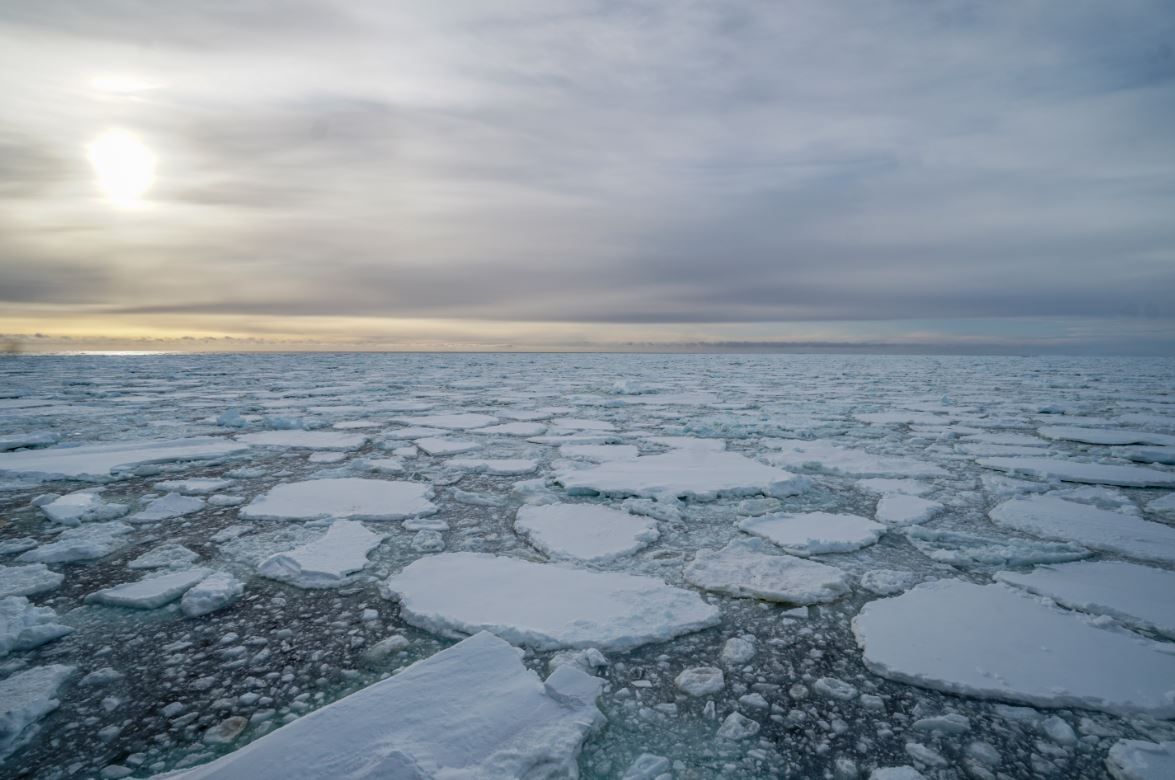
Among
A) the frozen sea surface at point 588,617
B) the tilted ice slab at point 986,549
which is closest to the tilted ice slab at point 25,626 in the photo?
the frozen sea surface at point 588,617

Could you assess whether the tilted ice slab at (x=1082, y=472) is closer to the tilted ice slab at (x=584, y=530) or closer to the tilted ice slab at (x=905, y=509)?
the tilted ice slab at (x=905, y=509)

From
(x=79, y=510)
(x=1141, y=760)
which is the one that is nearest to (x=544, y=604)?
(x=1141, y=760)

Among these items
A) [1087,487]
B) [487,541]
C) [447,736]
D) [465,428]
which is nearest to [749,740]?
[447,736]

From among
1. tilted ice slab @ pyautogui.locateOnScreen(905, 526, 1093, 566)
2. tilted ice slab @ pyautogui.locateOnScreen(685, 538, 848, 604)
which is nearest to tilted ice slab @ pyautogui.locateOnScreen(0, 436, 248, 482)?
tilted ice slab @ pyautogui.locateOnScreen(685, 538, 848, 604)

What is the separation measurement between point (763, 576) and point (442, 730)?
115cm

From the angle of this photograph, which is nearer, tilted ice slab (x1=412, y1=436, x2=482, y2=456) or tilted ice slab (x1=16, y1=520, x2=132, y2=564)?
tilted ice slab (x1=16, y1=520, x2=132, y2=564)

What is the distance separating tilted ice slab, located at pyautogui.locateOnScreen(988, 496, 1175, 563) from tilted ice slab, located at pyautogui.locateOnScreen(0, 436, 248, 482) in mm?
4597

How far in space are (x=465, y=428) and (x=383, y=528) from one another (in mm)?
2774

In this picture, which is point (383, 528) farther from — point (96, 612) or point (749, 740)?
point (749, 740)

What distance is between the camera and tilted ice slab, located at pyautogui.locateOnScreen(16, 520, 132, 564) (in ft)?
6.39

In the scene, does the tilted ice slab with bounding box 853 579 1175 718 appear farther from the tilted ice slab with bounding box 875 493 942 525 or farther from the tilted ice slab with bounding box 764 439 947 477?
the tilted ice slab with bounding box 764 439 947 477

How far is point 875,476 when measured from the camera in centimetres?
321

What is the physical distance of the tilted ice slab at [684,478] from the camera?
2.84 meters

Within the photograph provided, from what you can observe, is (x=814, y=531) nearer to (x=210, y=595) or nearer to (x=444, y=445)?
(x=210, y=595)
